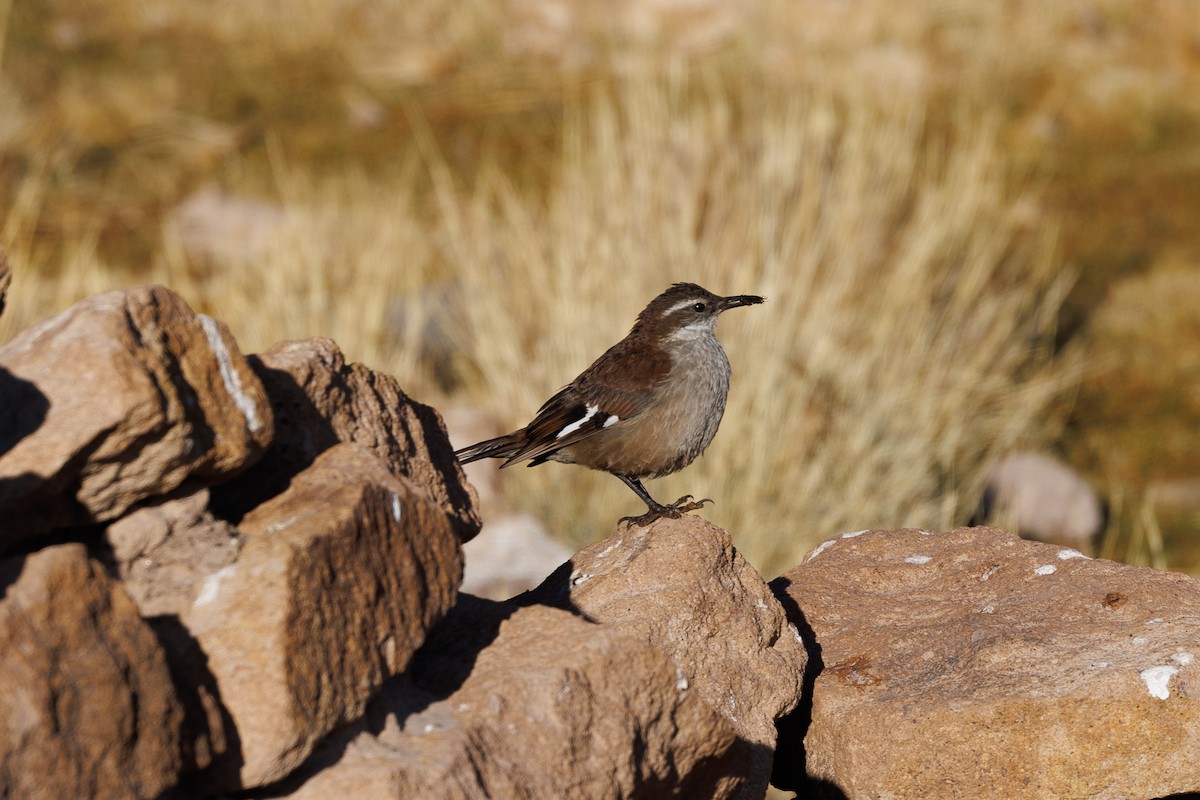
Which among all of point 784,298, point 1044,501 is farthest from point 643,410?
point 1044,501

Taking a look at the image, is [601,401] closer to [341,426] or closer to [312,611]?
[341,426]

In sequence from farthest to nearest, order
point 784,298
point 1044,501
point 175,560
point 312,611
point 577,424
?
point 1044,501
point 784,298
point 577,424
point 175,560
point 312,611

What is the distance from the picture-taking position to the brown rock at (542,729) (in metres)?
2.88

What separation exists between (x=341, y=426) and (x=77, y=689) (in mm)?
1244

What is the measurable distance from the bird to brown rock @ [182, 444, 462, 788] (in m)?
2.56

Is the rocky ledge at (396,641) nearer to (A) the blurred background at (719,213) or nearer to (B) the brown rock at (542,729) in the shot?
(B) the brown rock at (542,729)

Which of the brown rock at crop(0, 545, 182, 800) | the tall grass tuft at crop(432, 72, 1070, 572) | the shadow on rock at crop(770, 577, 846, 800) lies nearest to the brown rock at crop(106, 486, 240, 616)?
the brown rock at crop(0, 545, 182, 800)

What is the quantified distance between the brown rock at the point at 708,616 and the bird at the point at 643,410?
1524 mm

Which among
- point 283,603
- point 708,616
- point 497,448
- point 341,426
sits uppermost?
point 283,603

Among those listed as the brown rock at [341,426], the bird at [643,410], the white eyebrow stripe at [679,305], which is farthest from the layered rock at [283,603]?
the white eyebrow stripe at [679,305]

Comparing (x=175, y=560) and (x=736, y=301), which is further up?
(x=175, y=560)

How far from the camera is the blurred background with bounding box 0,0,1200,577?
954 centimetres

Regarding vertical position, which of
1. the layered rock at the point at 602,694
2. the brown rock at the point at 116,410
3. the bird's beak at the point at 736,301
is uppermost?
the brown rock at the point at 116,410

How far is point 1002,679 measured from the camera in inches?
152
